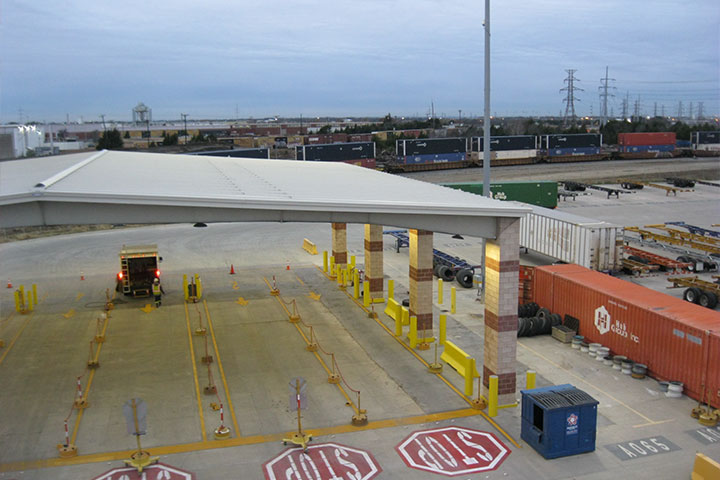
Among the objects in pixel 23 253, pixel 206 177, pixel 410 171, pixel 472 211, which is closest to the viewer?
pixel 472 211

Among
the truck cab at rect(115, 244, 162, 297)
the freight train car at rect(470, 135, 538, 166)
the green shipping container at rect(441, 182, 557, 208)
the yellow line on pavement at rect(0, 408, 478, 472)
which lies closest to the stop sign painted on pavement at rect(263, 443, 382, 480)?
the yellow line on pavement at rect(0, 408, 478, 472)

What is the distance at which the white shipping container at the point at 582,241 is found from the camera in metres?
30.8

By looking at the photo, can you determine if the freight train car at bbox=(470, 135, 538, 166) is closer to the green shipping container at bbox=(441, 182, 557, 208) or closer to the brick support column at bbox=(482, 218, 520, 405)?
the green shipping container at bbox=(441, 182, 557, 208)

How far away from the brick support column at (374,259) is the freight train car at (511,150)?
61.2 metres

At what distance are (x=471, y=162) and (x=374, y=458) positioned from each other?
73.2 metres

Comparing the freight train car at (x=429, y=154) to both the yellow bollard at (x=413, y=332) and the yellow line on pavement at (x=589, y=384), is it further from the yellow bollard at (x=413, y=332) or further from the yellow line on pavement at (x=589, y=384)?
the yellow line on pavement at (x=589, y=384)

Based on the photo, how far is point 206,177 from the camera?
2184 cm

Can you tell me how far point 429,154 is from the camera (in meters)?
81.3

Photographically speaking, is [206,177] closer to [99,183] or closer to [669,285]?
[99,183]

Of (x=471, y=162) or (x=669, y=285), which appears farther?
(x=471, y=162)

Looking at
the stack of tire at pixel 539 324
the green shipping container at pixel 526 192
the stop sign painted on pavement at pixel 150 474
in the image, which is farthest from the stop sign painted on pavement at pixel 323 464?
the green shipping container at pixel 526 192

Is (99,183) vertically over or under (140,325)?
over

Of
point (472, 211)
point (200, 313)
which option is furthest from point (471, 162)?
point (472, 211)

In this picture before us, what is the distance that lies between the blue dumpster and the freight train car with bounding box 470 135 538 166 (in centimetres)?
7296
